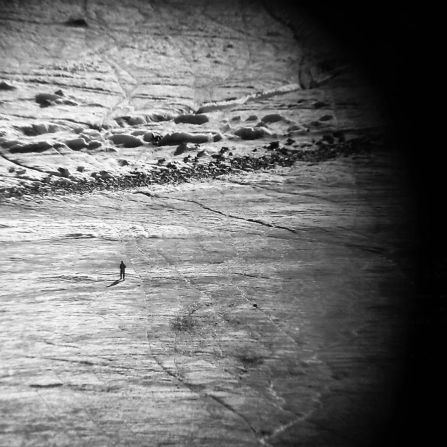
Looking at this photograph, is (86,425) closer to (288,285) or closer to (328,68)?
(288,285)

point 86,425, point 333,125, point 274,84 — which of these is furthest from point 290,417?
point 274,84

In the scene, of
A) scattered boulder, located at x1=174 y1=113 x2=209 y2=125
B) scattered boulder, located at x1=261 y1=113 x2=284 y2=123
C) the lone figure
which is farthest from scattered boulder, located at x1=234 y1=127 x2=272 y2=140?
the lone figure

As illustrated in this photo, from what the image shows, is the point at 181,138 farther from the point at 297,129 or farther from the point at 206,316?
the point at 206,316

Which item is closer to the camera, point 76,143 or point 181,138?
point 76,143

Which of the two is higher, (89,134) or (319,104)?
(319,104)

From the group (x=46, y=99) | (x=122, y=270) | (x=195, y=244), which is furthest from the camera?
(x=46, y=99)

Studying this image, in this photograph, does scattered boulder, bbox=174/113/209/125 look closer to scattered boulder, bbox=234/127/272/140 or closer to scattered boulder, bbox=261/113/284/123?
scattered boulder, bbox=234/127/272/140

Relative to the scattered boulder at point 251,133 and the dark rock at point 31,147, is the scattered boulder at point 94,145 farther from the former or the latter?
the scattered boulder at point 251,133

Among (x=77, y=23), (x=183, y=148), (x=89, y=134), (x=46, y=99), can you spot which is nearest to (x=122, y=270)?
(x=183, y=148)
